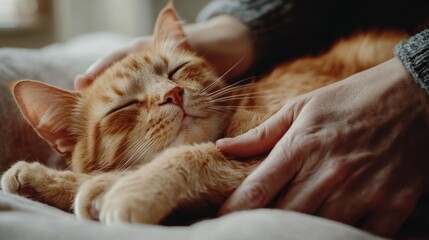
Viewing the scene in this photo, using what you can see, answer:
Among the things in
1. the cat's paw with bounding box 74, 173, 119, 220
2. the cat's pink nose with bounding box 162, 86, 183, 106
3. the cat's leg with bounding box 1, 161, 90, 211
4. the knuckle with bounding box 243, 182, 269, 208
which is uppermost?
the cat's pink nose with bounding box 162, 86, 183, 106

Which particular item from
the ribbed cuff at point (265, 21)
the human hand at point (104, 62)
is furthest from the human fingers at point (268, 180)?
the ribbed cuff at point (265, 21)

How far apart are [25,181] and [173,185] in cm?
42

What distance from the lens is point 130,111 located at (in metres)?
1.17

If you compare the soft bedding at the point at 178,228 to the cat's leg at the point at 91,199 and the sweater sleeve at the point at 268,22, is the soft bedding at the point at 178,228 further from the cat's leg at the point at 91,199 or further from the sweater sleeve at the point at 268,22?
the sweater sleeve at the point at 268,22

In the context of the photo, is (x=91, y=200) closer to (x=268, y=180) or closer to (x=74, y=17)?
(x=268, y=180)

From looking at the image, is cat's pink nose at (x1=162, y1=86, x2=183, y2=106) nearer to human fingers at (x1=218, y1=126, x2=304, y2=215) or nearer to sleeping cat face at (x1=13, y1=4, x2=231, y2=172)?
sleeping cat face at (x1=13, y1=4, x2=231, y2=172)

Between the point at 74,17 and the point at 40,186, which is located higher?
the point at 74,17

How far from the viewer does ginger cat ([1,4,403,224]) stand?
860mm

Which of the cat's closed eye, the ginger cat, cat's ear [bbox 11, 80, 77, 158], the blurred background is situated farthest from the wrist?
the blurred background

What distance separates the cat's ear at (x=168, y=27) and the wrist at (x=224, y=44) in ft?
0.37

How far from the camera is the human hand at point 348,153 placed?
0.87 metres

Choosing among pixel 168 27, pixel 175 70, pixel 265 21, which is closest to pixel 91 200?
pixel 175 70

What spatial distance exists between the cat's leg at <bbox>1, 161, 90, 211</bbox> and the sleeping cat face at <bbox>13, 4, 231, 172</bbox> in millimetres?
114

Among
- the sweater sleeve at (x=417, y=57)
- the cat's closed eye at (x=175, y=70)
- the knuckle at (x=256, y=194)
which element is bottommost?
the knuckle at (x=256, y=194)
